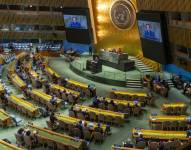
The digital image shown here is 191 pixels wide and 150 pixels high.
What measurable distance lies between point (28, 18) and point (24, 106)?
25.5m

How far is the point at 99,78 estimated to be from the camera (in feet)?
112

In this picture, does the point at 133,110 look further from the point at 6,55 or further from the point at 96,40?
the point at 6,55

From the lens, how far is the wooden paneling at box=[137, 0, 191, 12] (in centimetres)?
2498

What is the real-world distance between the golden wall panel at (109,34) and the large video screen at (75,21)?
133 centimetres

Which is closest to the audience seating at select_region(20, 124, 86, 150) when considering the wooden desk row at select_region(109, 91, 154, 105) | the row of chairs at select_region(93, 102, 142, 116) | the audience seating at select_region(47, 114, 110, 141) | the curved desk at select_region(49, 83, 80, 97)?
the audience seating at select_region(47, 114, 110, 141)

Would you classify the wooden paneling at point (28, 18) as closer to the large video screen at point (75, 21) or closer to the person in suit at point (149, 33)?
the large video screen at point (75, 21)

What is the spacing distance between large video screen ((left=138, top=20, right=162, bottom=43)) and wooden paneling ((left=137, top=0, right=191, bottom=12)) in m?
1.24

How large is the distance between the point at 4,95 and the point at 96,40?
→ 16706 millimetres

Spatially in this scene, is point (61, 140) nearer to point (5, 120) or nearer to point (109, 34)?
point (5, 120)

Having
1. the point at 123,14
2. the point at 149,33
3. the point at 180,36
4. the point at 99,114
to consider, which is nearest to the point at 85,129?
the point at 99,114

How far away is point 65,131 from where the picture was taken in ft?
74.5

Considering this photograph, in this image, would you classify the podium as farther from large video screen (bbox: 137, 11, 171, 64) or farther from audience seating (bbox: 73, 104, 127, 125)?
audience seating (bbox: 73, 104, 127, 125)

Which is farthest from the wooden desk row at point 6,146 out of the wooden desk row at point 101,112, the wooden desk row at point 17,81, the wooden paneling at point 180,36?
the wooden paneling at point 180,36

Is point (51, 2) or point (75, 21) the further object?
point (51, 2)
